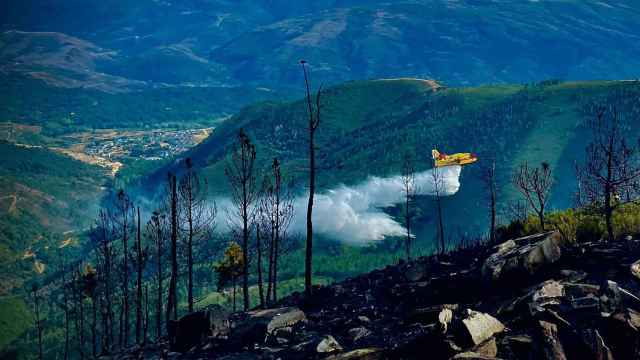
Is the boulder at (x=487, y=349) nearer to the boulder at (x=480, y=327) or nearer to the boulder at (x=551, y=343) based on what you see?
the boulder at (x=480, y=327)

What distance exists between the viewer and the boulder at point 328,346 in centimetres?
3434

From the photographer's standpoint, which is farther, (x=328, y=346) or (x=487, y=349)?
(x=328, y=346)

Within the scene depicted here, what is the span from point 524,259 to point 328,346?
40.3ft

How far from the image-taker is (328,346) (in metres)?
34.5

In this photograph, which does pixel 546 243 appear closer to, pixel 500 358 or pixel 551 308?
pixel 551 308

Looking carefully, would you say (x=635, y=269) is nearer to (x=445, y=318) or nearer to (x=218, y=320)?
A: (x=445, y=318)

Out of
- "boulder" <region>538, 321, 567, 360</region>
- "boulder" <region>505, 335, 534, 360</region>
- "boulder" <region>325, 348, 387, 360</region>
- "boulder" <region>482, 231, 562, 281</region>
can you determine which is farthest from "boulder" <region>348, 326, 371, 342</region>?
"boulder" <region>538, 321, 567, 360</region>

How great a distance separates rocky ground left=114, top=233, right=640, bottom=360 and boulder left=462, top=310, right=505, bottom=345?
2.0 inches

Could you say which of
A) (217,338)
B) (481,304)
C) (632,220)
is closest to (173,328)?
(217,338)

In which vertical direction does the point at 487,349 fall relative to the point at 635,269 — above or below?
below

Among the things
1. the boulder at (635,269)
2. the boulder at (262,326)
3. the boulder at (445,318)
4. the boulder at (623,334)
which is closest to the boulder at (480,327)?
the boulder at (445,318)

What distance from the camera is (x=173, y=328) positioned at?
50.3m

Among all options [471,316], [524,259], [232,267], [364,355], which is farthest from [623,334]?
[232,267]

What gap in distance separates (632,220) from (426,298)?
910 inches
